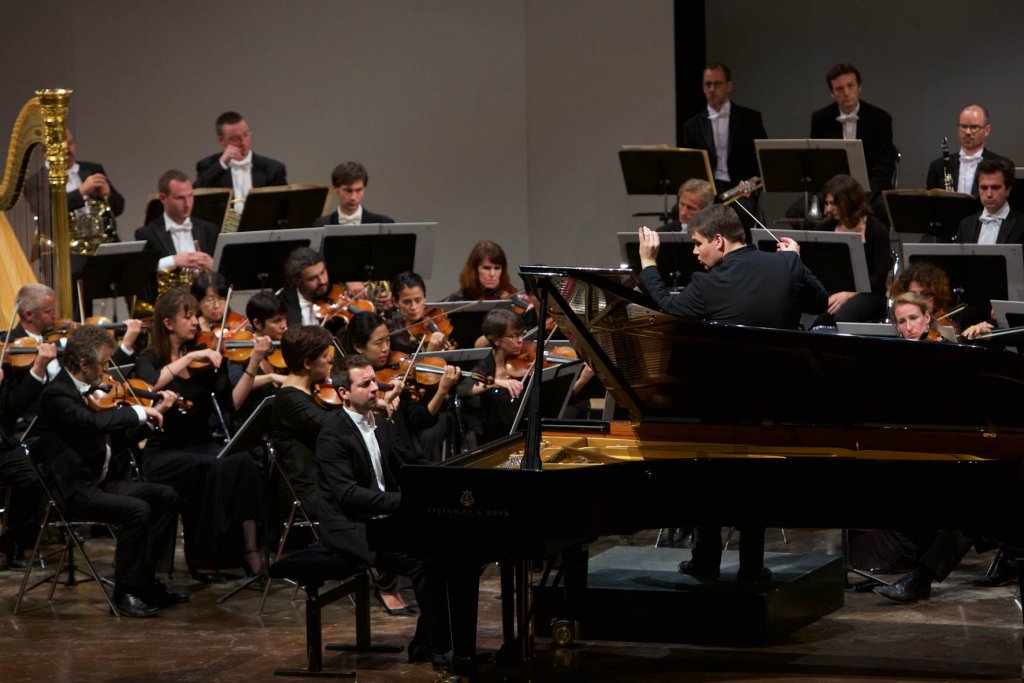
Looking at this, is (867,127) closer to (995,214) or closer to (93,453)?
(995,214)

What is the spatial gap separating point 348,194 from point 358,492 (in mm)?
3366

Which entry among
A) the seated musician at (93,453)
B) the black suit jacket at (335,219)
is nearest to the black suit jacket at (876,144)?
the black suit jacket at (335,219)

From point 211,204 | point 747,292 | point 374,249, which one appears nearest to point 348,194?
point 374,249

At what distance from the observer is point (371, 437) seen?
566 cm

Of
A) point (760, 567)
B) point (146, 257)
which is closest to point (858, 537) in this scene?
point (760, 567)

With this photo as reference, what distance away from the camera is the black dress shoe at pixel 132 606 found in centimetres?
630

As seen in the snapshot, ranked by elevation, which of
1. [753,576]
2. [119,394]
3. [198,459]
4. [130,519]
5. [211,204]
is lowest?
[753,576]

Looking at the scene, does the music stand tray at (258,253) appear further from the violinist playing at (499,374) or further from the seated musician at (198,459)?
the violinist playing at (499,374)

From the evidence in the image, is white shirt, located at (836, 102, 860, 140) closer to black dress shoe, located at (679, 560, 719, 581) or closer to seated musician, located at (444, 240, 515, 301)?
seated musician, located at (444, 240, 515, 301)

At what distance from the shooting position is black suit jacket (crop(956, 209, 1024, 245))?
7750 millimetres

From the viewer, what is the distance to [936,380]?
495 centimetres

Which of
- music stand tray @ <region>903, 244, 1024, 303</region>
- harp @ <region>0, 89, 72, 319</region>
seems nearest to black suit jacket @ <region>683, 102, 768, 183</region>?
music stand tray @ <region>903, 244, 1024, 303</region>

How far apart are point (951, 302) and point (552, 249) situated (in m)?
4.09

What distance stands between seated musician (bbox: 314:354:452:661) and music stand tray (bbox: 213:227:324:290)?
2173 millimetres
